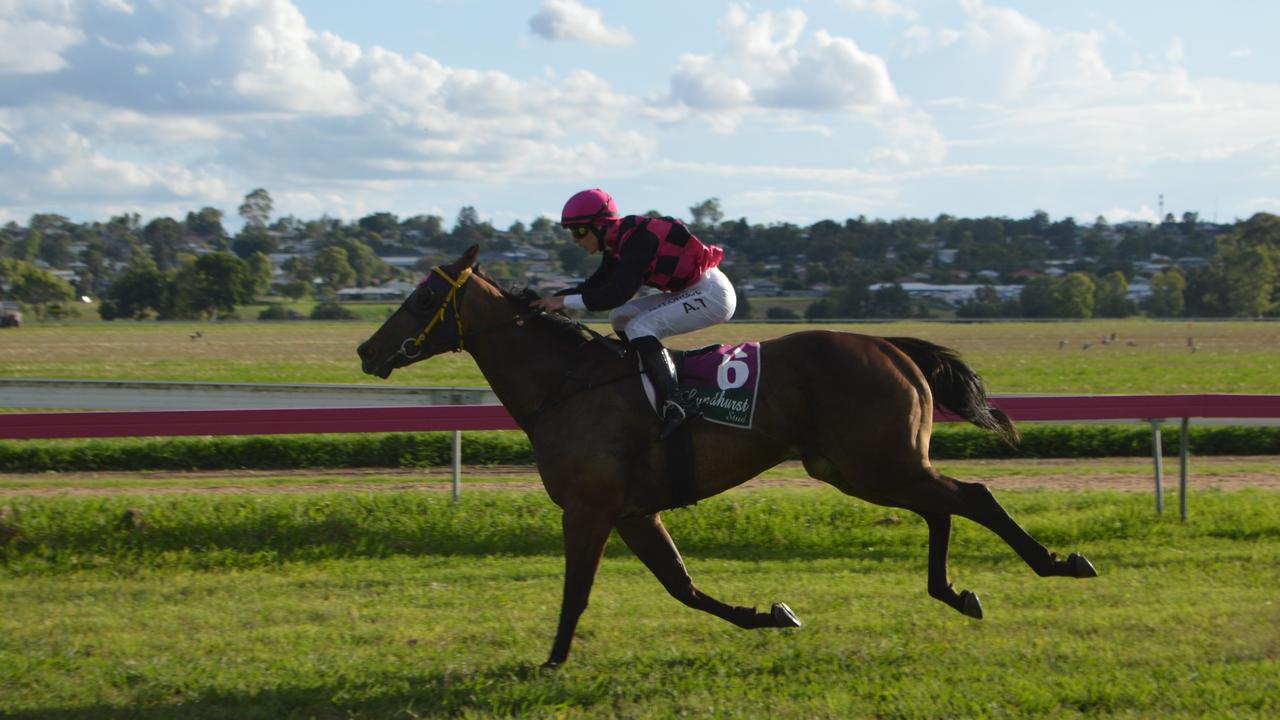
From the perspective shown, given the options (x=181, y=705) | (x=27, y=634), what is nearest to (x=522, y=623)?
(x=181, y=705)

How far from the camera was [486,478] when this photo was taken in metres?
12.9

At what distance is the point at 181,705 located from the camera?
221 inches

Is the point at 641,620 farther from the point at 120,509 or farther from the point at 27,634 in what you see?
the point at 120,509

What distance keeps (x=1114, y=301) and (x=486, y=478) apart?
3003 inches

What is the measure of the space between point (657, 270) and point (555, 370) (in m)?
0.77

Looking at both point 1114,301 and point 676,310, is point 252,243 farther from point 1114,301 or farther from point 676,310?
point 676,310

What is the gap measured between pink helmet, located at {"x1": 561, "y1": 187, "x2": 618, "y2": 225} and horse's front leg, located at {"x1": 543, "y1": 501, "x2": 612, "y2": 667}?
1.50 m

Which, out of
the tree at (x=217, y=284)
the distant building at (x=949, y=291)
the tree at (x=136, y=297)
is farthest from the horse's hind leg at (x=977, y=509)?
the distant building at (x=949, y=291)

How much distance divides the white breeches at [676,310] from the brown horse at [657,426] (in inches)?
7.8

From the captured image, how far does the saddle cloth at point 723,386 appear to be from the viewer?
6258mm

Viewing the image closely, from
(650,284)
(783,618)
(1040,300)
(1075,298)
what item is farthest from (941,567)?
(1040,300)

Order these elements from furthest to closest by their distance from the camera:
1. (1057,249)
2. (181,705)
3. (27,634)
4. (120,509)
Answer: (1057,249), (120,509), (27,634), (181,705)

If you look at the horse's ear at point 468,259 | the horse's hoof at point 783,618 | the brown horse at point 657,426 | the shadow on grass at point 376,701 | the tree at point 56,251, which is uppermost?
the tree at point 56,251

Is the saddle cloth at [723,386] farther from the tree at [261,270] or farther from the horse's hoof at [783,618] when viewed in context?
the tree at [261,270]
